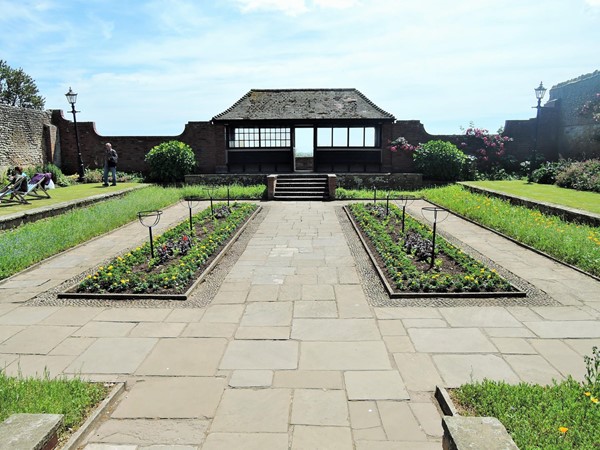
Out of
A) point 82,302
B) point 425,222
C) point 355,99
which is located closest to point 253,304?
point 82,302

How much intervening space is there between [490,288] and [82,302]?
490 cm

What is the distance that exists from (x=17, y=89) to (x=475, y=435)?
41786 mm

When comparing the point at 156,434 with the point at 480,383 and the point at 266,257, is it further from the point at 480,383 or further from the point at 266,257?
the point at 266,257

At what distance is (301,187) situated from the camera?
1537 centimetres

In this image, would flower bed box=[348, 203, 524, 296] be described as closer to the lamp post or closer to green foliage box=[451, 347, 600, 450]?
green foliage box=[451, 347, 600, 450]

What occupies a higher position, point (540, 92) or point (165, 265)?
point (540, 92)

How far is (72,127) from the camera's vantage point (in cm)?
1891

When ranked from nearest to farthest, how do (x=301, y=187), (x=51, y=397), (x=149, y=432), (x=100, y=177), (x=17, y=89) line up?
(x=149, y=432) → (x=51, y=397) → (x=301, y=187) → (x=100, y=177) → (x=17, y=89)

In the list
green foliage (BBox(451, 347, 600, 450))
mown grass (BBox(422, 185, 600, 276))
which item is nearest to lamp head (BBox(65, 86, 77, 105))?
mown grass (BBox(422, 185, 600, 276))

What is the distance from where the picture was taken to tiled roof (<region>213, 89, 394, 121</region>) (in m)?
17.8

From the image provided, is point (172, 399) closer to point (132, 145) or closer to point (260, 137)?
point (260, 137)

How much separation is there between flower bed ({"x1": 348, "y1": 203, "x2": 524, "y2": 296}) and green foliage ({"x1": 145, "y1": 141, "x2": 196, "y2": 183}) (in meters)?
10.5

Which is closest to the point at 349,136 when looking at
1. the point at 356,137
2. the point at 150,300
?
the point at 356,137

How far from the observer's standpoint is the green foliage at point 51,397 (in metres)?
2.65
